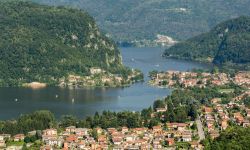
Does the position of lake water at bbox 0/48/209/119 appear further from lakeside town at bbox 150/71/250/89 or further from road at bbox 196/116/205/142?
road at bbox 196/116/205/142

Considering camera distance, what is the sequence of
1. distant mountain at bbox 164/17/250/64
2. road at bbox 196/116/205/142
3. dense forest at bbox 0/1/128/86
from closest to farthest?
road at bbox 196/116/205/142, dense forest at bbox 0/1/128/86, distant mountain at bbox 164/17/250/64

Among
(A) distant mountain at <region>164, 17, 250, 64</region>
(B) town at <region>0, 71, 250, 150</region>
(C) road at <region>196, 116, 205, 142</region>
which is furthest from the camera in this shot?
(A) distant mountain at <region>164, 17, 250, 64</region>

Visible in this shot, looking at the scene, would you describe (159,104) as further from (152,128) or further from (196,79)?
(196,79)

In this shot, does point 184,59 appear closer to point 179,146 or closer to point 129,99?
point 129,99

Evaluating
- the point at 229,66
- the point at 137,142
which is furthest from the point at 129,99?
the point at 229,66

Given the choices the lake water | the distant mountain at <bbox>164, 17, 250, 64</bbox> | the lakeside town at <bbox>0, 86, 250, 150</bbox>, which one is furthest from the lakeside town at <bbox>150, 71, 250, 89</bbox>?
the lakeside town at <bbox>0, 86, 250, 150</bbox>
